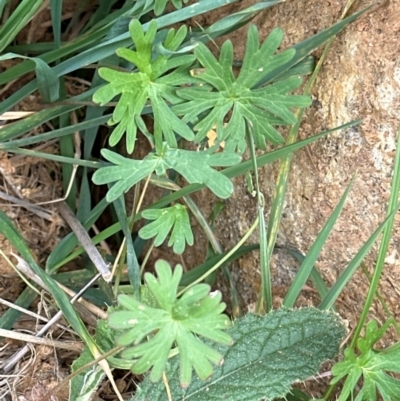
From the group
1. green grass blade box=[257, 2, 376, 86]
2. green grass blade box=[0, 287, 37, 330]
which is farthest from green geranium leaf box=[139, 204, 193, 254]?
green grass blade box=[0, 287, 37, 330]

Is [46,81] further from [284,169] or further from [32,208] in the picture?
[284,169]

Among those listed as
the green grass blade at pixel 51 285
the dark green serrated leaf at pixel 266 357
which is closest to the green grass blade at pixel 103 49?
the green grass blade at pixel 51 285

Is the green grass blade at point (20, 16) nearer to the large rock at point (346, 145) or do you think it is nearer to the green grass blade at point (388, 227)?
the large rock at point (346, 145)

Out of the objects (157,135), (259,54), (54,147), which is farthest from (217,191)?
(54,147)

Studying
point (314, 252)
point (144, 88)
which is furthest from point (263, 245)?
point (144, 88)

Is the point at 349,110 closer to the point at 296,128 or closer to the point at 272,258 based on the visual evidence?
the point at 296,128

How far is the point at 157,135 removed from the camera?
106 centimetres

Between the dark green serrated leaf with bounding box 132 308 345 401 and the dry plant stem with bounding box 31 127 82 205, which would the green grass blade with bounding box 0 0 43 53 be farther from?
the dark green serrated leaf with bounding box 132 308 345 401

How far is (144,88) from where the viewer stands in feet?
3.42

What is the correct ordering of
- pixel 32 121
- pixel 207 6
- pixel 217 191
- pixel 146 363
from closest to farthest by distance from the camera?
pixel 146 363 < pixel 217 191 < pixel 207 6 < pixel 32 121

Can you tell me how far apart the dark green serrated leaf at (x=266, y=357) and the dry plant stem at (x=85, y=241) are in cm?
25

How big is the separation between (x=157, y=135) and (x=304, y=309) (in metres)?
0.47

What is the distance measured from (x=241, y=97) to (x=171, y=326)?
44 cm

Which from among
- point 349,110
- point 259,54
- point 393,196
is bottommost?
point 393,196
